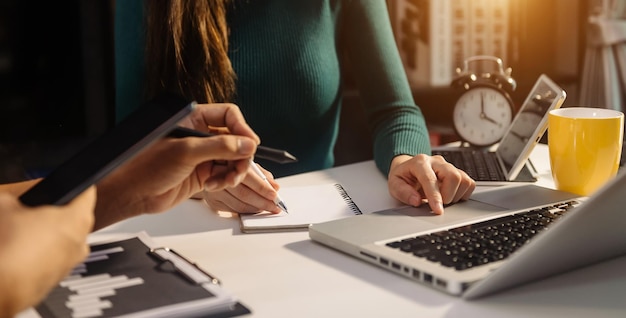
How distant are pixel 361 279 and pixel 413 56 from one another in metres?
1.99

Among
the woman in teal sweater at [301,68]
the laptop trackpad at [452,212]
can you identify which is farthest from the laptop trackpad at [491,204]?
the woman in teal sweater at [301,68]

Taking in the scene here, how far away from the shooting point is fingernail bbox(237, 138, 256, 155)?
2.56 feet

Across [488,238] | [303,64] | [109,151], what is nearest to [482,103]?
[303,64]

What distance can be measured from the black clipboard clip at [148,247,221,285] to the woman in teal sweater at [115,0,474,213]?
0.66 metres

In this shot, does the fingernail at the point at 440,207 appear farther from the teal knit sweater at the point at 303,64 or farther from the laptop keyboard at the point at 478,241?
the teal knit sweater at the point at 303,64

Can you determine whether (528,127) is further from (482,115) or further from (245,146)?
(245,146)

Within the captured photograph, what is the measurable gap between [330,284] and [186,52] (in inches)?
30.9

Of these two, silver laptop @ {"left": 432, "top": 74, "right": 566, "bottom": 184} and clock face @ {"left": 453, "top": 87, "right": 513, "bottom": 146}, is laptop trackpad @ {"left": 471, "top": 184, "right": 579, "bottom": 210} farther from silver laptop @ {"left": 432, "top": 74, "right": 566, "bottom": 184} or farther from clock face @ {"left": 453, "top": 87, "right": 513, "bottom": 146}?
clock face @ {"left": 453, "top": 87, "right": 513, "bottom": 146}

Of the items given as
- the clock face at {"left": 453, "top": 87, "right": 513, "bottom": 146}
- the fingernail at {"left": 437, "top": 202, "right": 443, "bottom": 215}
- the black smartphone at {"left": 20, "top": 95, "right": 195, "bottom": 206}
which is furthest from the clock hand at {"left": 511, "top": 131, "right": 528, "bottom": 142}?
the black smartphone at {"left": 20, "top": 95, "right": 195, "bottom": 206}

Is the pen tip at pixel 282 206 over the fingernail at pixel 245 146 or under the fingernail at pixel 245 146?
under

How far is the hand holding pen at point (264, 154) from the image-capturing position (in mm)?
788

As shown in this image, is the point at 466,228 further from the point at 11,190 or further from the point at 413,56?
the point at 413,56

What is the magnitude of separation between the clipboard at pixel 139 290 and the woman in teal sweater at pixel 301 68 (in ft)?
2.25

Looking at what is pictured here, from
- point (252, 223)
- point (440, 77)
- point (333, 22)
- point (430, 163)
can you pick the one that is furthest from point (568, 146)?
point (440, 77)
